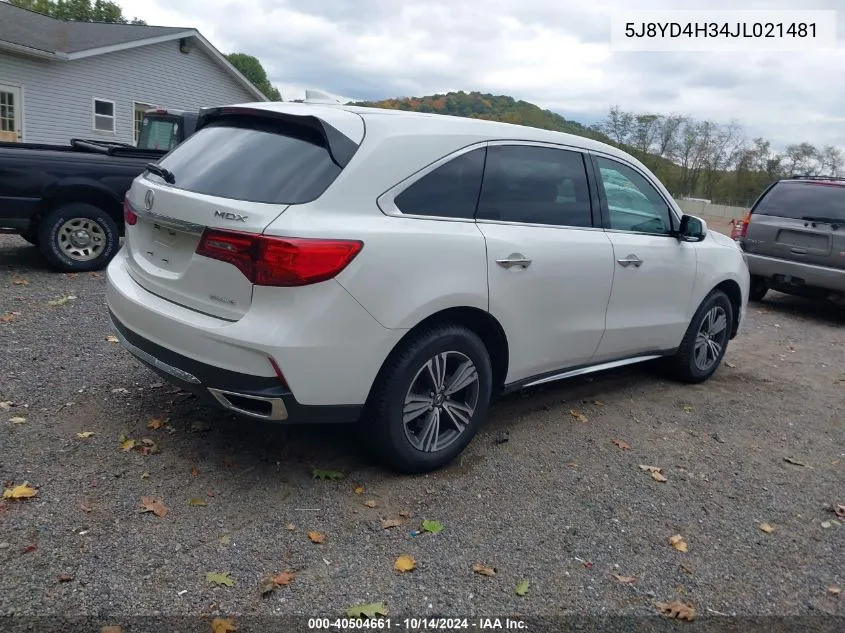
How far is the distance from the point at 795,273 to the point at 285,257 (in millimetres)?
8050

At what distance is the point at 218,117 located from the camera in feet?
12.9

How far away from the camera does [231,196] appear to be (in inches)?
130

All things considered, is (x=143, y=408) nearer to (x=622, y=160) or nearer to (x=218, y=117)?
(x=218, y=117)

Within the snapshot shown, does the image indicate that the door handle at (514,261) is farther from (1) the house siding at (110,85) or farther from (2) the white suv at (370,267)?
(1) the house siding at (110,85)

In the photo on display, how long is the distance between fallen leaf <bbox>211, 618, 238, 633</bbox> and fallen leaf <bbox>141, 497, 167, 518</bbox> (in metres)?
0.77

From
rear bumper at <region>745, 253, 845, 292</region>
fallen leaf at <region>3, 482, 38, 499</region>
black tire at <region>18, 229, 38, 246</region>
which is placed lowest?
fallen leaf at <region>3, 482, 38, 499</region>

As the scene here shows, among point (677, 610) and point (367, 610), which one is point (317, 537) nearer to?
point (367, 610)

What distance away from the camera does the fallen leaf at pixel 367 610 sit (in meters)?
2.68

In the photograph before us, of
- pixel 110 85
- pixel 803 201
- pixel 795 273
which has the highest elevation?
pixel 110 85

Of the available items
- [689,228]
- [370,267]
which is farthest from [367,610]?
[689,228]

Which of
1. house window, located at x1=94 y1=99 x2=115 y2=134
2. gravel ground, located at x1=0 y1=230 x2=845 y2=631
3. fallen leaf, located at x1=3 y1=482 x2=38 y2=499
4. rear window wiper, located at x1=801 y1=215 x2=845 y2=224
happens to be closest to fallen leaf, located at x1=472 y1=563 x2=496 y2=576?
gravel ground, located at x1=0 y1=230 x2=845 y2=631

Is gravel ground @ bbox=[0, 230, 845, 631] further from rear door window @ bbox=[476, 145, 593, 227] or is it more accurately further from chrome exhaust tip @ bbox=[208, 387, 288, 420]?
rear door window @ bbox=[476, 145, 593, 227]

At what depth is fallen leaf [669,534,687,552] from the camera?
11.0 ft

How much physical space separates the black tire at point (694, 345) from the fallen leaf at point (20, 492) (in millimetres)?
4401
